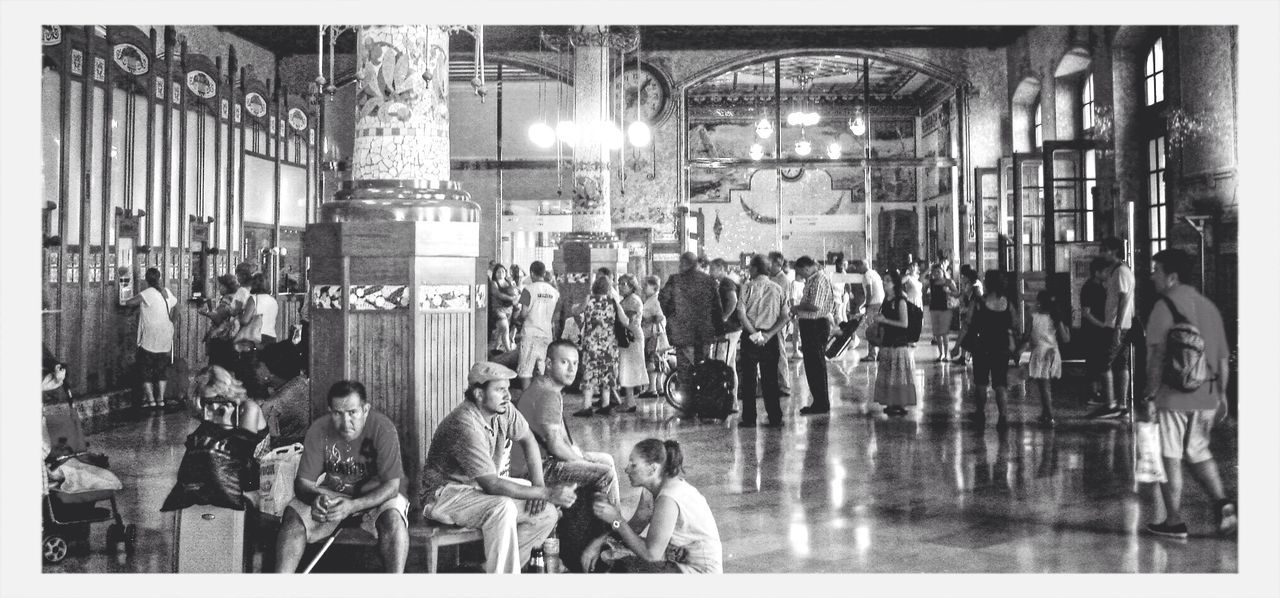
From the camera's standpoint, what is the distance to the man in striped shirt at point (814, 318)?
9016mm

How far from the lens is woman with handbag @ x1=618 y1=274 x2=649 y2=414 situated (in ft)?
31.7

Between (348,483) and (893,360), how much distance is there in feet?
19.4

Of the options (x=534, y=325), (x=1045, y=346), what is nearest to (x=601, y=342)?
(x=534, y=325)

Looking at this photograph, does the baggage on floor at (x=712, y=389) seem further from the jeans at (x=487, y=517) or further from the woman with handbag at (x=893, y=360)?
the jeans at (x=487, y=517)

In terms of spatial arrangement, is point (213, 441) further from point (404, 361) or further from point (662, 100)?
point (662, 100)

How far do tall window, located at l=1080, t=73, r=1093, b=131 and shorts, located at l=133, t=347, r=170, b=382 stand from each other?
39.3ft

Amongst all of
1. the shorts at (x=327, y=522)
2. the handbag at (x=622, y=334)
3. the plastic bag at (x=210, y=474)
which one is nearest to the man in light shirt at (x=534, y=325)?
the handbag at (x=622, y=334)

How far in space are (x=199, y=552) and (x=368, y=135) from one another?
1.88m

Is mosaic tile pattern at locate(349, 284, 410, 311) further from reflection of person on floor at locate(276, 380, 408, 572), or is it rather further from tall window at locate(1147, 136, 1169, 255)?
tall window at locate(1147, 136, 1169, 255)

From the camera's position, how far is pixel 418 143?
4840 mm

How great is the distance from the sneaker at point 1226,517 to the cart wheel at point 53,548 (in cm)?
522

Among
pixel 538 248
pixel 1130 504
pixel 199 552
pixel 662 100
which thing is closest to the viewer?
pixel 199 552

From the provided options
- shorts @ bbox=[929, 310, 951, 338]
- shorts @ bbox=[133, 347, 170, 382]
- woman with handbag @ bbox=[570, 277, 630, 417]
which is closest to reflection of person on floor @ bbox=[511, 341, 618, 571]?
woman with handbag @ bbox=[570, 277, 630, 417]

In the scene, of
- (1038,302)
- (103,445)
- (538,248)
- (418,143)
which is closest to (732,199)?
(538,248)
